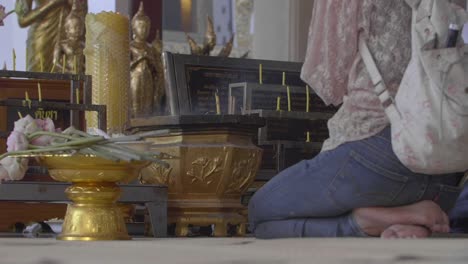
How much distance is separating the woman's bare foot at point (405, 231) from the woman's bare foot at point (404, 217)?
2cm

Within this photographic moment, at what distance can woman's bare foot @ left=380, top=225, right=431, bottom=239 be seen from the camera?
7.58 ft

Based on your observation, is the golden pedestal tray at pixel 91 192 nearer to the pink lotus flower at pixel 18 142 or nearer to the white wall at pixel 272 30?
the pink lotus flower at pixel 18 142

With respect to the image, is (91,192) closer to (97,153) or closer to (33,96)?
(97,153)

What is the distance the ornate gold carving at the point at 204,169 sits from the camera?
3031 mm

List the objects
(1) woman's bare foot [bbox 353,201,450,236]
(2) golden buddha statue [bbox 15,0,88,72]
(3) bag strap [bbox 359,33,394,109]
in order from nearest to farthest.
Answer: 1. (3) bag strap [bbox 359,33,394,109]
2. (1) woman's bare foot [bbox 353,201,450,236]
3. (2) golden buddha statue [bbox 15,0,88,72]

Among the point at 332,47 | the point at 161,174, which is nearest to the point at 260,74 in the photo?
the point at 161,174

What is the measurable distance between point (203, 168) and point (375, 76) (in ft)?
2.81

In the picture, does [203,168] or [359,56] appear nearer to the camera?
[359,56]

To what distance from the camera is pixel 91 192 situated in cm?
211

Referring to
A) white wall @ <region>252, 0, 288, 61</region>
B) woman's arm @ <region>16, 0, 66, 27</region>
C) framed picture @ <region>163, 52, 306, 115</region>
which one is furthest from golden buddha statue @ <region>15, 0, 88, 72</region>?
framed picture @ <region>163, 52, 306, 115</region>

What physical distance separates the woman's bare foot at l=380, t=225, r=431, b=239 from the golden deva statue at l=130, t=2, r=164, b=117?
125 inches

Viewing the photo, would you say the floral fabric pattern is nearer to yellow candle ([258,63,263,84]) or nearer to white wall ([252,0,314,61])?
yellow candle ([258,63,263,84])

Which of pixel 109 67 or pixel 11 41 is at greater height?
pixel 11 41

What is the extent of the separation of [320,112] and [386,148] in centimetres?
115
